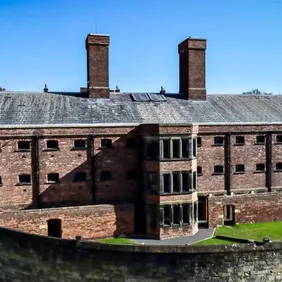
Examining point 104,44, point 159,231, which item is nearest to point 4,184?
point 159,231

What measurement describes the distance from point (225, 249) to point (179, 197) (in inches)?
349

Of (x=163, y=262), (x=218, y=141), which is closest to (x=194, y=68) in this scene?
(x=218, y=141)

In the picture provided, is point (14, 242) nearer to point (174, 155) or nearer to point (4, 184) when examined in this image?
point (4, 184)

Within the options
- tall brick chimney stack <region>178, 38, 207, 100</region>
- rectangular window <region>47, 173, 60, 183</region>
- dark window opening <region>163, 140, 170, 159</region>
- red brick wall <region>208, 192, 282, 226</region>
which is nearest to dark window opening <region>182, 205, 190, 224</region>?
red brick wall <region>208, 192, 282, 226</region>

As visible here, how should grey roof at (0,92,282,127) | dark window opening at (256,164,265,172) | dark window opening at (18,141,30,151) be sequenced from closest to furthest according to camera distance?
1. dark window opening at (18,141,30,151)
2. grey roof at (0,92,282,127)
3. dark window opening at (256,164,265,172)

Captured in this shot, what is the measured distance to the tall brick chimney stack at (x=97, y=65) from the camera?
32219 mm

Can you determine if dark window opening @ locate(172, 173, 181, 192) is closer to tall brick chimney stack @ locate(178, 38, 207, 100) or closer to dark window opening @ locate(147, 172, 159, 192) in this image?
dark window opening @ locate(147, 172, 159, 192)

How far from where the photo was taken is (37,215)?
26.0 meters

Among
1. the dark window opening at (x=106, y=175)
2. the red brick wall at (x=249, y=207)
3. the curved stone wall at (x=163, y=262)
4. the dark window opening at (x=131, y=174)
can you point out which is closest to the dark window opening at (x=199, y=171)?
the red brick wall at (x=249, y=207)

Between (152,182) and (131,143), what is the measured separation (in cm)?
384

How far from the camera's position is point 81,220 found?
2656cm

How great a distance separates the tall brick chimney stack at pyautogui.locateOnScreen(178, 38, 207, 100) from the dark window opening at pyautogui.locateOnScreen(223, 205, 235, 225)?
412 inches

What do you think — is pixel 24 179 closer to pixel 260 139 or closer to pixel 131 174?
pixel 131 174

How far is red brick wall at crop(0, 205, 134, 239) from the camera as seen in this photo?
25.5m
